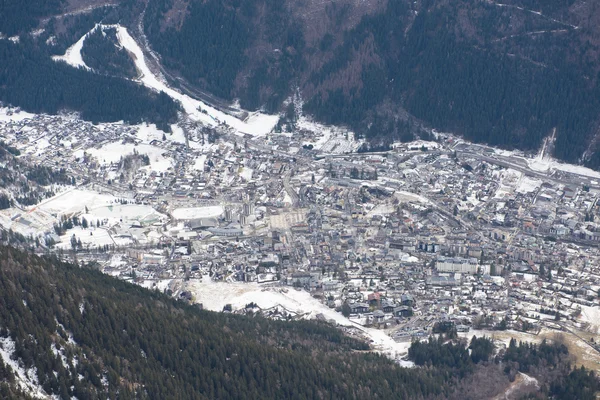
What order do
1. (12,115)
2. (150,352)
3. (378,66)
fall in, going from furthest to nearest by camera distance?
(12,115) < (378,66) < (150,352)

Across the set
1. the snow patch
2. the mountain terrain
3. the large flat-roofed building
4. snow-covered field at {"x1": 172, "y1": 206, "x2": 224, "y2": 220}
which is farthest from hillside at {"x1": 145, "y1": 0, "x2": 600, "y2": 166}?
the snow patch

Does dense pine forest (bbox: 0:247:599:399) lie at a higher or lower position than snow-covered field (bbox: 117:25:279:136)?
lower

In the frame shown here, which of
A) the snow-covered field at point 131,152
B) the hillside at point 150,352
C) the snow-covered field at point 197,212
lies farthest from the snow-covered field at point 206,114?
the hillside at point 150,352

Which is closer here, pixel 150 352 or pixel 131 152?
pixel 150 352

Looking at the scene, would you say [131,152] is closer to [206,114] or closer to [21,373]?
[206,114]

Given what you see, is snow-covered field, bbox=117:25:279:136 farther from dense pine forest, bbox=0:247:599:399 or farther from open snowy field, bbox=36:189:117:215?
dense pine forest, bbox=0:247:599:399

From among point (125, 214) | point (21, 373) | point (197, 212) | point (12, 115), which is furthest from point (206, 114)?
point (21, 373)
